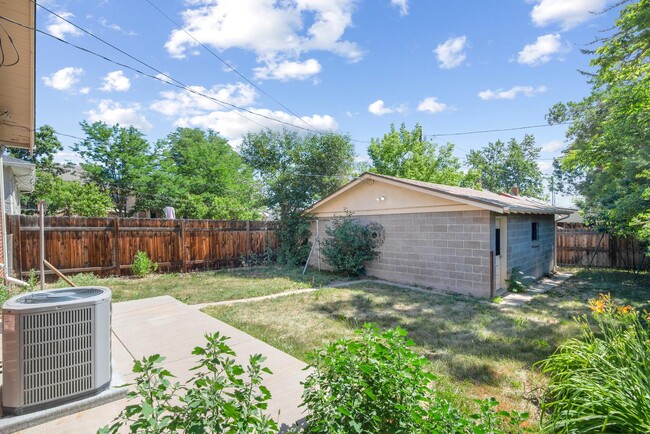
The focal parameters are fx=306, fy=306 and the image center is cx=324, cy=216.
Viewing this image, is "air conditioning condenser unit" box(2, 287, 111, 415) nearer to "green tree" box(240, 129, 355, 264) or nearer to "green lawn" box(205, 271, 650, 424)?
"green lawn" box(205, 271, 650, 424)

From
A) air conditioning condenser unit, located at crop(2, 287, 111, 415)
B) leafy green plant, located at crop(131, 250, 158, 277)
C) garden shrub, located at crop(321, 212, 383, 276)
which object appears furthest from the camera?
garden shrub, located at crop(321, 212, 383, 276)

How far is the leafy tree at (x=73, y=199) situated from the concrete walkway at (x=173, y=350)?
45.0 feet

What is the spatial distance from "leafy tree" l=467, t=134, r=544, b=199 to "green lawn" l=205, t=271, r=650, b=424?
35799 mm

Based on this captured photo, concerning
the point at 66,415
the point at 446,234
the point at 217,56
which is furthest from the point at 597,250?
the point at 66,415

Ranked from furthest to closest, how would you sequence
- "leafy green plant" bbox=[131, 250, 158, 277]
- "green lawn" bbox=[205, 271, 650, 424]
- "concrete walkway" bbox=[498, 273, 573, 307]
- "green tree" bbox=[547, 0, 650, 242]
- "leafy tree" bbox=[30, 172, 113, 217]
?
"leafy tree" bbox=[30, 172, 113, 217] → "leafy green plant" bbox=[131, 250, 158, 277] → "concrete walkway" bbox=[498, 273, 573, 307] → "green tree" bbox=[547, 0, 650, 242] → "green lawn" bbox=[205, 271, 650, 424]

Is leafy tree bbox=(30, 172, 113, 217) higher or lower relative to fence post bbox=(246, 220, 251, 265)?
higher

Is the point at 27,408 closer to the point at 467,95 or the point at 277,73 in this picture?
the point at 277,73

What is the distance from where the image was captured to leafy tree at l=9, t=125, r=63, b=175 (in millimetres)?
22031

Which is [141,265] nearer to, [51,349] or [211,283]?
[211,283]

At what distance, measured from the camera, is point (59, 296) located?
8.39ft

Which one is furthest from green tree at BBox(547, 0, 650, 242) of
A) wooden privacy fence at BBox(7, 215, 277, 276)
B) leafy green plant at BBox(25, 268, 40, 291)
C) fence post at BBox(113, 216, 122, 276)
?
fence post at BBox(113, 216, 122, 276)

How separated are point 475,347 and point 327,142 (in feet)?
43.5

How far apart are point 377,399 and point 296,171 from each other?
14.4 m

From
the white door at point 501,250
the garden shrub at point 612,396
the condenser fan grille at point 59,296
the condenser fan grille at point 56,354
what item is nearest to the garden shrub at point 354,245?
the white door at point 501,250
